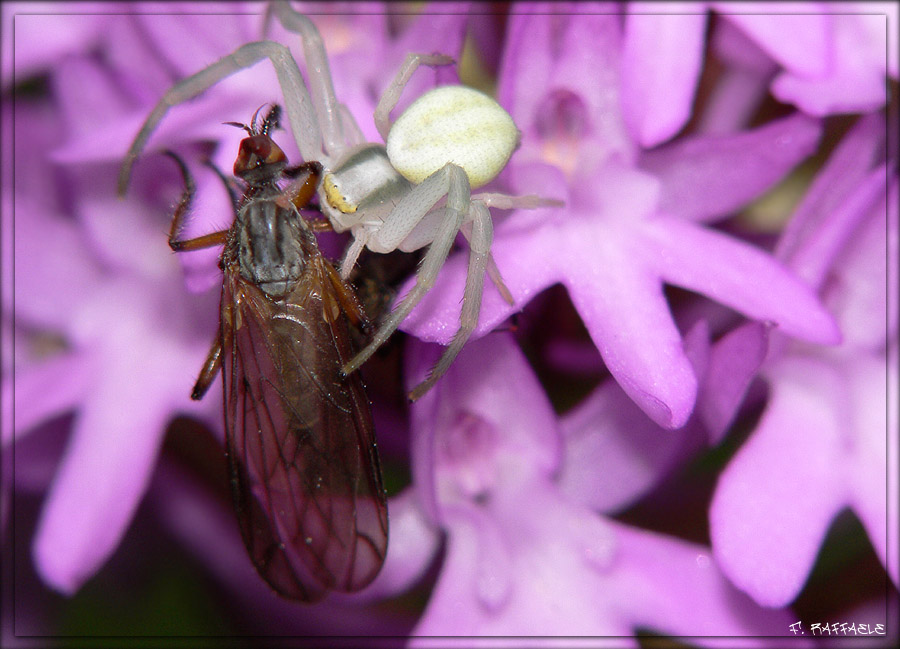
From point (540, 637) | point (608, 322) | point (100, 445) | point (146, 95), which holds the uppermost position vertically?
point (146, 95)

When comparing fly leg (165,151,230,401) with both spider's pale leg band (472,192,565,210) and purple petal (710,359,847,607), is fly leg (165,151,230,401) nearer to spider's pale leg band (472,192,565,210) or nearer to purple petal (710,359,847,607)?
spider's pale leg band (472,192,565,210)

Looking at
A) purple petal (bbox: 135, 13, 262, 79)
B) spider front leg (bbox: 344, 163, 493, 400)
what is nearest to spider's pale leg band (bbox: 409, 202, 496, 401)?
spider front leg (bbox: 344, 163, 493, 400)

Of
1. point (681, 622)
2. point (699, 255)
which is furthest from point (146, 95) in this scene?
point (681, 622)

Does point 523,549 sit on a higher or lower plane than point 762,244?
lower

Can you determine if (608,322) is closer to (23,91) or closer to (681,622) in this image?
(681,622)

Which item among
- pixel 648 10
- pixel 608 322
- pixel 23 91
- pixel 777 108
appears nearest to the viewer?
pixel 608 322

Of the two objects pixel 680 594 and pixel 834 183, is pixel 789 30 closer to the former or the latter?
pixel 834 183

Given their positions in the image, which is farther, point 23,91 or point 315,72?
point 23,91

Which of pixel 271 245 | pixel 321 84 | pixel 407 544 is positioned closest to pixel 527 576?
pixel 407 544
